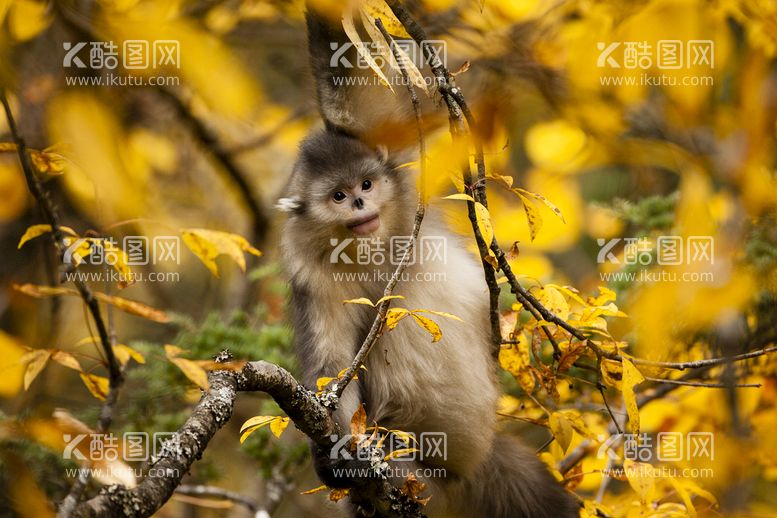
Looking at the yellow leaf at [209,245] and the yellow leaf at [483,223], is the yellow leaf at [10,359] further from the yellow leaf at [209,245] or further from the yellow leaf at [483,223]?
the yellow leaf at [483,223]

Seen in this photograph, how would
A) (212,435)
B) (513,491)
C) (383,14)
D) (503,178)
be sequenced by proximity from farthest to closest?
1. (513,491)
2. (503,178)
3. (383,14)
4. (212,435)

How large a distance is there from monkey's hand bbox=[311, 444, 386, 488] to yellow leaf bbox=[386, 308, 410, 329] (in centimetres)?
78

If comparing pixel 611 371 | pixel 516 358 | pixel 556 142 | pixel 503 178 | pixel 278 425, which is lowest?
pixel 278 425

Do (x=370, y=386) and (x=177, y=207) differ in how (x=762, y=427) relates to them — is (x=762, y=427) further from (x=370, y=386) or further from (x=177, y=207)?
(x=177, y=207)

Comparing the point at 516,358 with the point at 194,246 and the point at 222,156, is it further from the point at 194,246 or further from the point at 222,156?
the point at 222,156

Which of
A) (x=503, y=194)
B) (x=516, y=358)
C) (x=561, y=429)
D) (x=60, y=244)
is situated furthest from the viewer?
(x=503, y=194)

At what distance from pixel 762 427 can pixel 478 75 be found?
324 centimetres

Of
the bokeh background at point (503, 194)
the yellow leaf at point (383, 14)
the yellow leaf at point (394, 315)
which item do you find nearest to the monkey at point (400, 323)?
the bokeh background at point (503, 194)

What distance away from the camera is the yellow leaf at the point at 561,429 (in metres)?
3.76

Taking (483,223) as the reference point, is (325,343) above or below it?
below

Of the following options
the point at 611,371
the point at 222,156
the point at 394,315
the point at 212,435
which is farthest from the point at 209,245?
the point at 222,156

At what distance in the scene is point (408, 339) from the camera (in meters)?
4.84

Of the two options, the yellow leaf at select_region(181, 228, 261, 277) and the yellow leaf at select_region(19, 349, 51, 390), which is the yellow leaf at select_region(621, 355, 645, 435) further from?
the yellow leaf at select_region(19, 349, 51, 390)

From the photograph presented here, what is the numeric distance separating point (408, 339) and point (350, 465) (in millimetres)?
1015
